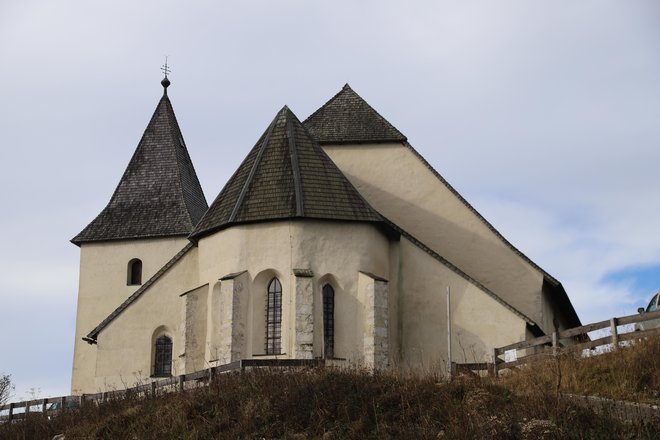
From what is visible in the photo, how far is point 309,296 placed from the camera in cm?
2759

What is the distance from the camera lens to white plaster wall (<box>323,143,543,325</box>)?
112ft

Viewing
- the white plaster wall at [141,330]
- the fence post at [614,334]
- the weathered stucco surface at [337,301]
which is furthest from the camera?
the white plaster wall at [141,330]

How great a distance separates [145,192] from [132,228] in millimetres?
2024

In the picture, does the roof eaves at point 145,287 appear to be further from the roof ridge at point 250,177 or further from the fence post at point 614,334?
the fence post at point 614,334

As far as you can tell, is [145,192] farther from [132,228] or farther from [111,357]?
[111,357]

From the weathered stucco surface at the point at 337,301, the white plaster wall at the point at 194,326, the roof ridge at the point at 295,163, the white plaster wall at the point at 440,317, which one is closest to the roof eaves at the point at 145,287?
the weathered stucco surface at the point at 337,301

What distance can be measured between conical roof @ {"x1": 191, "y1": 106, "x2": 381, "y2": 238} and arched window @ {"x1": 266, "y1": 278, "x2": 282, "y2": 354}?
6.78 feet

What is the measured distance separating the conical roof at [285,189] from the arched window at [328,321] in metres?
2.22

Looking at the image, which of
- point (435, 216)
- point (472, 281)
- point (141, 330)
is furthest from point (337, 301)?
point (141, 330)

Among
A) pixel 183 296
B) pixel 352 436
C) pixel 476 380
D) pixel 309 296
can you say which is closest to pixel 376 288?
pixel 309 296

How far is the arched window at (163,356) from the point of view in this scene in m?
33.0

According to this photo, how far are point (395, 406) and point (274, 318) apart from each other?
9.80 m

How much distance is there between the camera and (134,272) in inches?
1640

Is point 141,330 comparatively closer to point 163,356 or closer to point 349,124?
point 163,356
